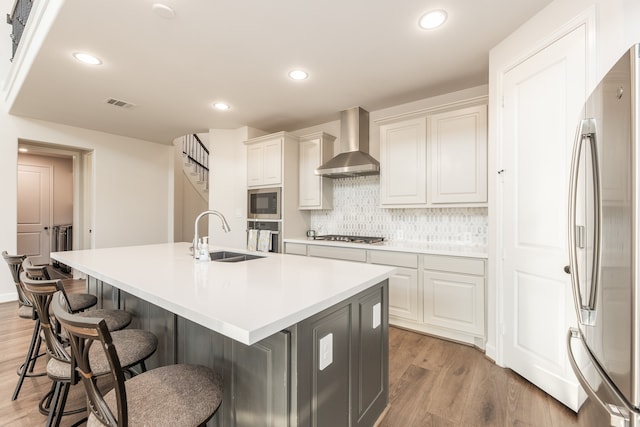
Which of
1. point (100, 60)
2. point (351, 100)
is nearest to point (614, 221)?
point (351, 100)

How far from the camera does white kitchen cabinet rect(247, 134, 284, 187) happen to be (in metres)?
3.97

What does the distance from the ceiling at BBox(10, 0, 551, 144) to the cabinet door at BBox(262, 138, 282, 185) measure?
43 centimetres

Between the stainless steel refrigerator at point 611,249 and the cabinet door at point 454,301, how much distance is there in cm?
143

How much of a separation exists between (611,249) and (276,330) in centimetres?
106

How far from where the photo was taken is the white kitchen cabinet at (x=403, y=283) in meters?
2.90

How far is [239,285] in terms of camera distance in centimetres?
138

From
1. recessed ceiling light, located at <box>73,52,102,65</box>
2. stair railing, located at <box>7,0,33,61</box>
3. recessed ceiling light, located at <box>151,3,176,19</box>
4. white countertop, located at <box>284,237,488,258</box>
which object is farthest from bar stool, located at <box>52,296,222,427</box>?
stair railing, located at <box>7,0,33,61</box>

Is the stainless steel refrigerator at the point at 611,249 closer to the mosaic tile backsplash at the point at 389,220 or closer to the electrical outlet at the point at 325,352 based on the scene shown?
the electrical outlet at the point at 325,352

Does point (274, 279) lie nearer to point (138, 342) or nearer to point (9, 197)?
point (138, 342)

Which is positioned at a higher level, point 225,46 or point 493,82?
point 225,46

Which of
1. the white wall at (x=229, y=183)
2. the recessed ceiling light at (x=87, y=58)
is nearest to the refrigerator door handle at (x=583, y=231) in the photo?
the recessed ceiling light at (x=87, y=58)

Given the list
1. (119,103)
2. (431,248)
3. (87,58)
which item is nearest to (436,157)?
(431,248)

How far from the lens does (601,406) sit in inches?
A: 33.9

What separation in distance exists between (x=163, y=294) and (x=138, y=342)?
1.49ft
